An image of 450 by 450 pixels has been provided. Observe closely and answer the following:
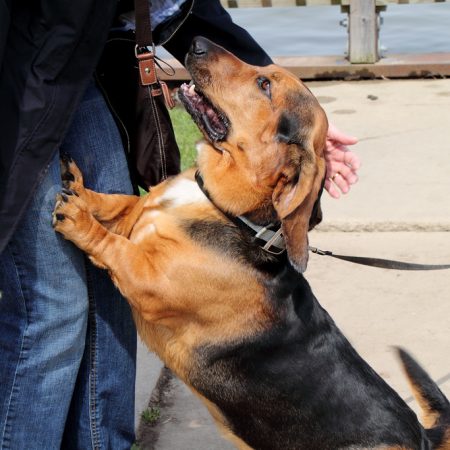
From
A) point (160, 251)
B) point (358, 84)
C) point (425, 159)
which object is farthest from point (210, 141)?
point (358, 84)

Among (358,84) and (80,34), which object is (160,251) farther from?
(358,84)

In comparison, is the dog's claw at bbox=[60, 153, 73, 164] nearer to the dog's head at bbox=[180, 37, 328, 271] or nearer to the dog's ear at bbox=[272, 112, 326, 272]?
the dog's head at bbox=[180, 37, 328, 271]

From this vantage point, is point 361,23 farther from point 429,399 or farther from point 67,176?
point 67,176

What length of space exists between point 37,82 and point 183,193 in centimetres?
85

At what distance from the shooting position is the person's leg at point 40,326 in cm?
279

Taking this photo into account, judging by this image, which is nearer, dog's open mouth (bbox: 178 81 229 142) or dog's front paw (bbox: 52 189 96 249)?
dog's front paw (bbox: 52 189 96 249)

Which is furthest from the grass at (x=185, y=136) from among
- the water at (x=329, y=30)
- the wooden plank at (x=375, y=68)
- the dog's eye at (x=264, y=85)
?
the water at (x=329, y=30)

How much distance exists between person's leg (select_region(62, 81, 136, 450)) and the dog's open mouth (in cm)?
36

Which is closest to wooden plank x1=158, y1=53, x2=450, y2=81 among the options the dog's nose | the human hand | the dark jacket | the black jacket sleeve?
the black jacket sleeve

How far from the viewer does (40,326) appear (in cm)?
286

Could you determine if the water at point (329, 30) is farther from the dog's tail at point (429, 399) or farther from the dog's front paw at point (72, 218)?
the dog's front paw at point (72, 218)

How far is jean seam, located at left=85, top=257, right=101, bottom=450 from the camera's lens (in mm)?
3125

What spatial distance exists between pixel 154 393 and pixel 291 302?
3.70 ft

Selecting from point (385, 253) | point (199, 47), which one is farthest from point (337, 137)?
point (385, 253)
